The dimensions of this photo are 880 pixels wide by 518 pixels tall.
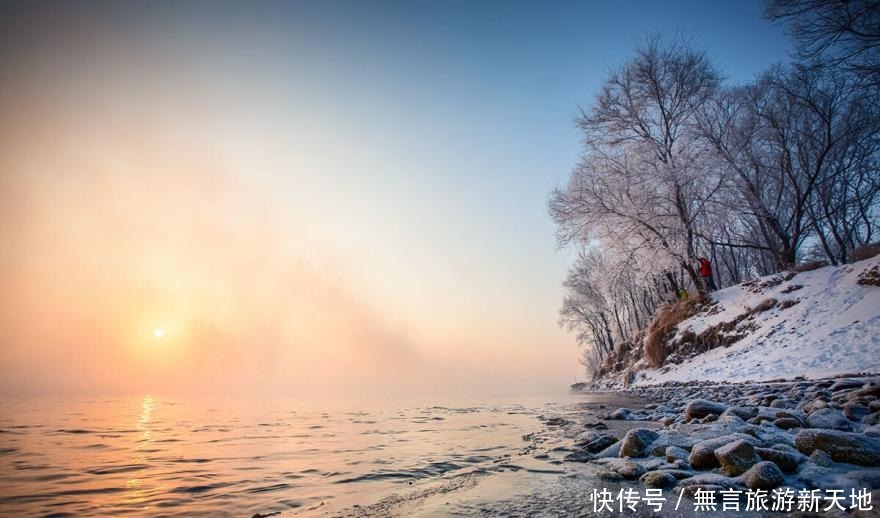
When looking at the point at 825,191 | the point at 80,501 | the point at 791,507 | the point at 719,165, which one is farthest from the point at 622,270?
the point at 80,501

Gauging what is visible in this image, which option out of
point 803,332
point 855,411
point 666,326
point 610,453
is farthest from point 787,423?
point 666,326

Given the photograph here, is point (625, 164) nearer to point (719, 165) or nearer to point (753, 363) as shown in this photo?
point (719, 165)

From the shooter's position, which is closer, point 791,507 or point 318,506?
point 791,507

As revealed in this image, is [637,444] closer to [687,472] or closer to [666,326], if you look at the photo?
[687,472]

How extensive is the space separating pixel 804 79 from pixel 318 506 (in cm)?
2734

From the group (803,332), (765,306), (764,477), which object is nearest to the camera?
(764,477)

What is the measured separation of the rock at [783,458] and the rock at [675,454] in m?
0.70

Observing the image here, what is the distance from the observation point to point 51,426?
11.9 meters

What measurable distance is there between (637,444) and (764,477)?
1.82 m

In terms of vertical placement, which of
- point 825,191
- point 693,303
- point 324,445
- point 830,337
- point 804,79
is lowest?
point 324,445

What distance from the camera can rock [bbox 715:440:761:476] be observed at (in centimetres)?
372

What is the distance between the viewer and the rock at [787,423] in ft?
17.8

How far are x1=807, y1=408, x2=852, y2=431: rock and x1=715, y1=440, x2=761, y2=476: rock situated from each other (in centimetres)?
228

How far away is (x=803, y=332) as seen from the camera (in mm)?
13789
